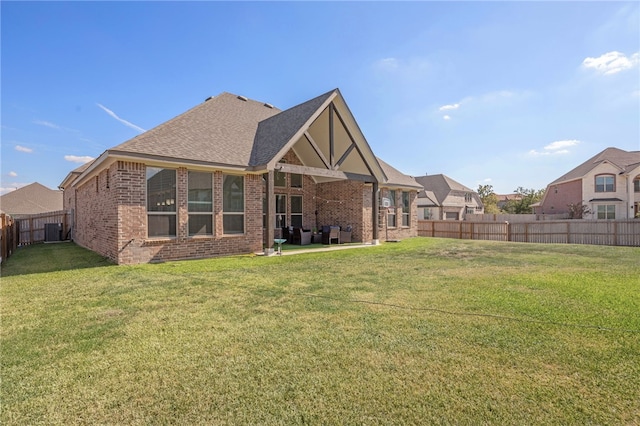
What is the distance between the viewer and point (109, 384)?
2.59 m

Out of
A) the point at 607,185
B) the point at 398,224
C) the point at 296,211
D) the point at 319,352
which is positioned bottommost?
the point at 319,352

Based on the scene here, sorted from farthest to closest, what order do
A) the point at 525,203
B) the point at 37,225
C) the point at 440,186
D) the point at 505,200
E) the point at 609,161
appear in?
1. the point at 505,200
2. the point at 525,203
3. the point at 440,186
4. the point at 609,161
5. the point at 37,225

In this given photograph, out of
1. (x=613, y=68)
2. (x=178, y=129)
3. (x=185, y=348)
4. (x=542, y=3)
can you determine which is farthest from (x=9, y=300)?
(x=613, y=68)

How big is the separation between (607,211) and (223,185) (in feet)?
120

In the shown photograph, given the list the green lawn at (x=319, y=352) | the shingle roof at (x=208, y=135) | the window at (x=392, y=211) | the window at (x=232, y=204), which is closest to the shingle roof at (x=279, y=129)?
the shingle roof at (x=208, y=135)

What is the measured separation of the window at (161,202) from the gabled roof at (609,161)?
37902mm

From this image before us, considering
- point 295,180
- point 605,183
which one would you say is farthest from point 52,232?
point 605,183

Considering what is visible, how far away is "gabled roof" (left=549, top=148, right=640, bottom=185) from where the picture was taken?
93.5 feet

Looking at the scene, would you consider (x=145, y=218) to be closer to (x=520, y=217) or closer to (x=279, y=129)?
(x=279, y=129)

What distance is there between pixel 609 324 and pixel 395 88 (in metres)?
12.5

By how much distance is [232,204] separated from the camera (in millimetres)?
10680

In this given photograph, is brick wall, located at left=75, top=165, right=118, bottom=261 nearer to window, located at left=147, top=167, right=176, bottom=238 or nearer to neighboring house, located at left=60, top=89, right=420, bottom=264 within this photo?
neighboring house, located at left=60, top=89, right=420, bottom=264

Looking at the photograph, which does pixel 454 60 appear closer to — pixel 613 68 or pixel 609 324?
pixel 613 68

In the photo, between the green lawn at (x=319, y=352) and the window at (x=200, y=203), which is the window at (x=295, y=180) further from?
the green lawn at (x=319, y=352)
